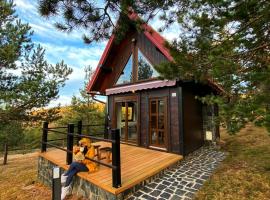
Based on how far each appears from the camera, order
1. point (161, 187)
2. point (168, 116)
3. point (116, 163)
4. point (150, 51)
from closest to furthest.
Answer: point (116, 163), point (161, 187), point (168, 116), point (150, 51)

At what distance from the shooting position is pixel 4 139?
989cm

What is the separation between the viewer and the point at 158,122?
22.3 feet

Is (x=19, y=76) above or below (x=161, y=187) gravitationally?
above

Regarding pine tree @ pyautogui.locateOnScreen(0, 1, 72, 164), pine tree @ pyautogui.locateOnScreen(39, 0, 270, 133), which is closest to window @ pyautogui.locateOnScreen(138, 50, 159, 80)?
pine tree @ pyautogui.locateOnScreen(39, 0, 270, 133)

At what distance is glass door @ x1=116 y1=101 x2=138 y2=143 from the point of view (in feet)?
26.3

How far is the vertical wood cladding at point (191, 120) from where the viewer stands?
636 cm

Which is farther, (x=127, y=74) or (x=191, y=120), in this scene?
(x=127, y=74)

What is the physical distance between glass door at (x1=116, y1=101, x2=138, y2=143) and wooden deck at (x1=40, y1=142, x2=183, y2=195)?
5.26 feet

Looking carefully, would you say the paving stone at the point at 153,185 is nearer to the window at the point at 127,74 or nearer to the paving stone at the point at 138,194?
the paving stone at the point at 138,194

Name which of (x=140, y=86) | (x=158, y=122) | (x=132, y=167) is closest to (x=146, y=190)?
(x=132, y=167)

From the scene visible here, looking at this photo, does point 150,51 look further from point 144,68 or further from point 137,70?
point 137,70

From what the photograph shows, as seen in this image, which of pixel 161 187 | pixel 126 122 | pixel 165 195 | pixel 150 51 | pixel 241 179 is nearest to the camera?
pixel 165 195

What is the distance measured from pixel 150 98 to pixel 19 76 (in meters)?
6.92

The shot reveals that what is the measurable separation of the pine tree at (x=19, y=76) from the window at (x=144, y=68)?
16.9 feet
